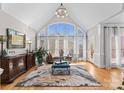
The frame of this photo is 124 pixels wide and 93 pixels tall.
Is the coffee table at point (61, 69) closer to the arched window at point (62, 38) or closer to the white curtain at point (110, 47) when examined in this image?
the white curtain at point (110, 47)

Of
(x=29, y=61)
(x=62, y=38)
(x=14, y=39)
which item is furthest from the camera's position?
(x=62, y=38)

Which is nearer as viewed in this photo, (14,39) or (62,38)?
(14,39)

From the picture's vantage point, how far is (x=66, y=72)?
7387 mm

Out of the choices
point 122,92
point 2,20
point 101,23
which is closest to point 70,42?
point 101,23

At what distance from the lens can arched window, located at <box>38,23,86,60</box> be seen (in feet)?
46.5

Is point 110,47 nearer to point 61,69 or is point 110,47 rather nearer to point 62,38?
point 61,69

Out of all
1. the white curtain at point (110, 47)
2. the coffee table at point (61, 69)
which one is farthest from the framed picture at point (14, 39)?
the white curtain at point (110, 47)

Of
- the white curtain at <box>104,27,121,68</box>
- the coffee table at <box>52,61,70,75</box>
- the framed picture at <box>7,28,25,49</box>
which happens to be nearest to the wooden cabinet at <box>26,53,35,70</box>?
the framed picture at <box>7,28,25,49</box>

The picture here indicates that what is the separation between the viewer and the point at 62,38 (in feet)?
46.6

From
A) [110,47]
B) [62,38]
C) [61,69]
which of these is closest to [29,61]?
[61,69]

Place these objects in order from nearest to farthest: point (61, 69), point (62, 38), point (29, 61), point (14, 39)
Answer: point (61, 69) < point (14, 39) < point (29, 61) < point (62, 38)

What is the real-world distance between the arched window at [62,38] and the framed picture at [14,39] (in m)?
5.19

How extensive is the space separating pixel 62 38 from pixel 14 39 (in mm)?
6842

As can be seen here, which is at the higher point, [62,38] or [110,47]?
[62,38]
